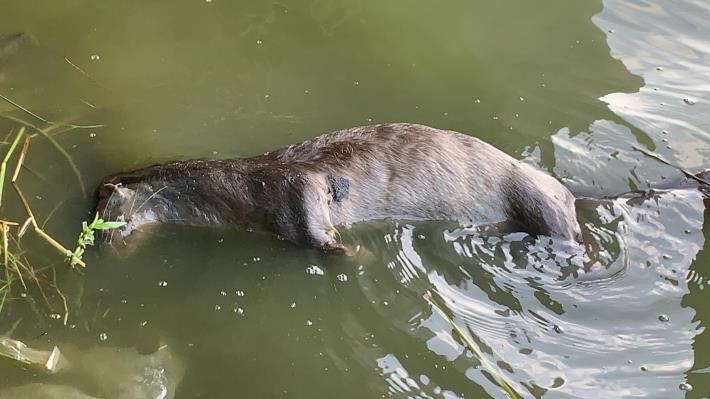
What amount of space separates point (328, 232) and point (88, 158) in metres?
1.57

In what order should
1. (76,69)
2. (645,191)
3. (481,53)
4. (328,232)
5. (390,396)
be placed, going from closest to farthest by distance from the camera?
1. (390,396)
2. (328,232)
3. (645,191)
4. (76,69)
5. (481,53)

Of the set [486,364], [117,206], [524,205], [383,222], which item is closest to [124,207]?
[117,206]

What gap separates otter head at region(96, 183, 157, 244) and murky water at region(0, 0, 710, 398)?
0.35 ft

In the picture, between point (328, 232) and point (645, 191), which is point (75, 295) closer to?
point (328, 232)

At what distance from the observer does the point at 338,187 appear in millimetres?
3480

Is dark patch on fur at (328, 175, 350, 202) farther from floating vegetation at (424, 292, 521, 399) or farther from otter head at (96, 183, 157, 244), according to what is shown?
otter head at (96, 183, 157, 244)

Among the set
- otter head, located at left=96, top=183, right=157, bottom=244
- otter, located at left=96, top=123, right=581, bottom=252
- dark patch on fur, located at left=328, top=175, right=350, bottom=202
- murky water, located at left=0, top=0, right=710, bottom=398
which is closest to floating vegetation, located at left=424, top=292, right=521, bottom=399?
murky water, located at left=0, top=0, right=710, bottom=398

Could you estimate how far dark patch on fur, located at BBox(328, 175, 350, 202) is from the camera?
11.4 ft

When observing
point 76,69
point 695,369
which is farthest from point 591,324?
point 76,69

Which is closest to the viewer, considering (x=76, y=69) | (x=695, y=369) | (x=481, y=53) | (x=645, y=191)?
(x=695, y=369)

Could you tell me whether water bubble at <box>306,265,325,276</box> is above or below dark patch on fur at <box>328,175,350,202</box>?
below

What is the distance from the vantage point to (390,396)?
3070mm

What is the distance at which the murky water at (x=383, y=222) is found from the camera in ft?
10.6

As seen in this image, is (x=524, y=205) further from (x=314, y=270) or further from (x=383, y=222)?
(x=314, y=270)
